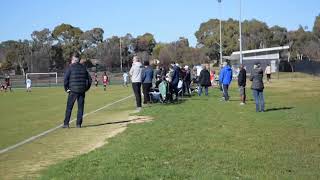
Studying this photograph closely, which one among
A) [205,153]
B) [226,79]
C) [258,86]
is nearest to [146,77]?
[258,86]

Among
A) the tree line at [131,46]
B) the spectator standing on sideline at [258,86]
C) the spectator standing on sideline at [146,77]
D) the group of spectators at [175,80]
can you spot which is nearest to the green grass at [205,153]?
the spectator standing on sideline at [258,86]

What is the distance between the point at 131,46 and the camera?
462 ft

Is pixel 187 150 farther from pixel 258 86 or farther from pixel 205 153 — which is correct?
pixel 258 86

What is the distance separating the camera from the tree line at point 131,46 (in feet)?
397

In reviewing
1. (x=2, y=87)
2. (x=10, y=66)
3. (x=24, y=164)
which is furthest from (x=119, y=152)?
(x=10, y=66)

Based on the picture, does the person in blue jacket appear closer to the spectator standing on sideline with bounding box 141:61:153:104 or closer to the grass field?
the spectator standing on sideline with bounding box 141:61:153:104

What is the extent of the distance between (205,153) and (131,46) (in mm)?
132110

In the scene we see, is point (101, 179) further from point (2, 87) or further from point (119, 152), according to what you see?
point (2, 87)

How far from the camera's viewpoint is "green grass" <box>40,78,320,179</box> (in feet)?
25.7

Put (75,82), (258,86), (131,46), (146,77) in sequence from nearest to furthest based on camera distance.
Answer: (75,82) → (258,86) → (146,77) → (131,46)

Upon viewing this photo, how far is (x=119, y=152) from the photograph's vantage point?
9.65 m

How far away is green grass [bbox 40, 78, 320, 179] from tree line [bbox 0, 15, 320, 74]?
101 meters

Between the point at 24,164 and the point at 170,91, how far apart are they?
14.3 meters

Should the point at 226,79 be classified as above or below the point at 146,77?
below
